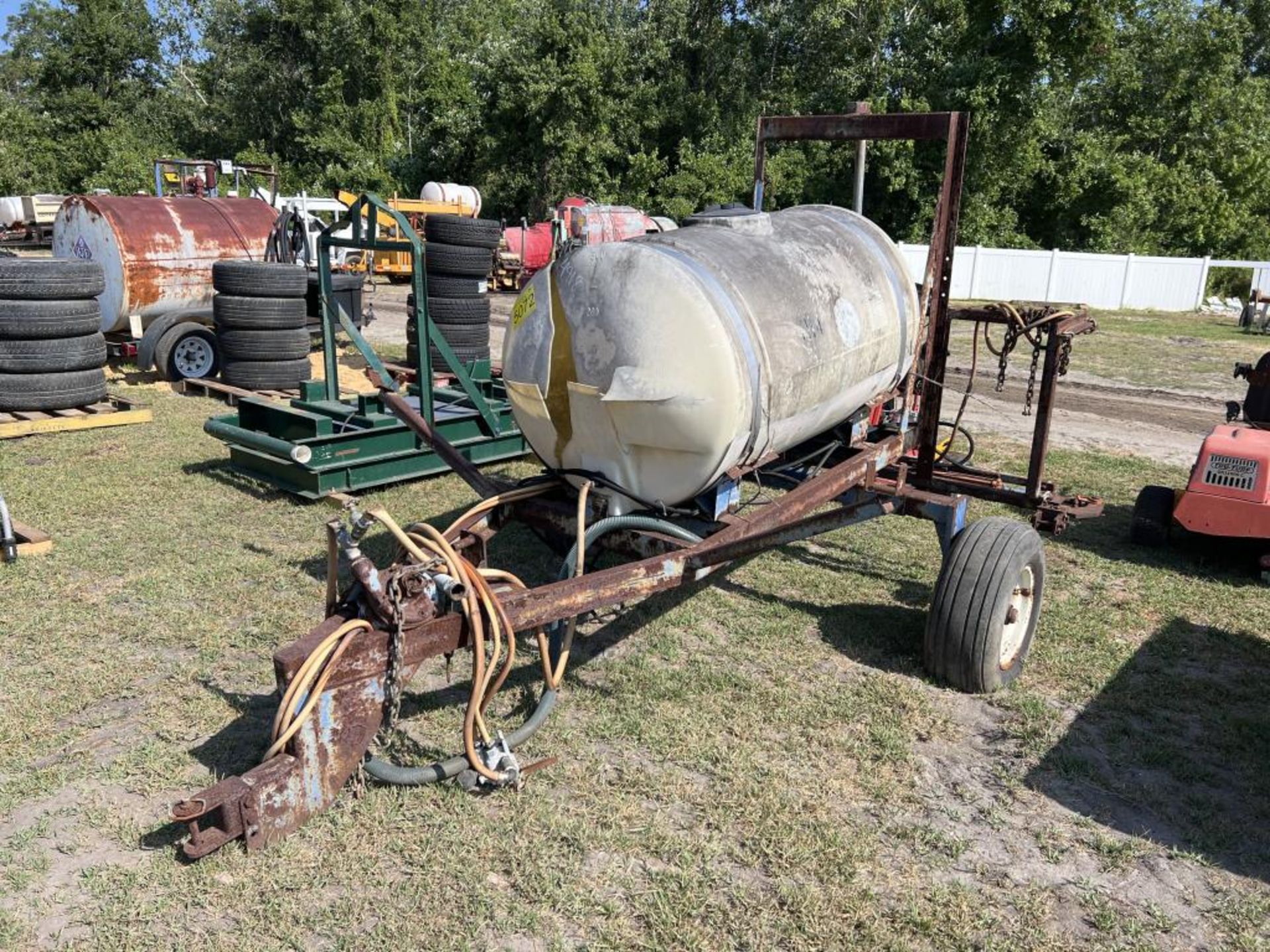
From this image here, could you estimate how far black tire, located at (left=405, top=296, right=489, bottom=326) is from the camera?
11078 millimetres

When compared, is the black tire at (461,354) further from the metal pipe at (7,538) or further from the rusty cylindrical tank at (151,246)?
the metal pipe at (7,538)

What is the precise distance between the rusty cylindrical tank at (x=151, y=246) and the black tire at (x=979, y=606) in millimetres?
10109

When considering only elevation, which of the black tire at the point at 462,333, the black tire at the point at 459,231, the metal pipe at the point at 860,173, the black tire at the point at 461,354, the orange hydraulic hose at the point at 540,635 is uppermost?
the metal pipe at the point at 860,173

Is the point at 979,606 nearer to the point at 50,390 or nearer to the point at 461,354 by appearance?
the point at 461,354

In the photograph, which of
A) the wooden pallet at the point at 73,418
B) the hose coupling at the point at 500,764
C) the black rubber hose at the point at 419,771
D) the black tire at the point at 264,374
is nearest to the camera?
the black rubber hose at the point at 419,771

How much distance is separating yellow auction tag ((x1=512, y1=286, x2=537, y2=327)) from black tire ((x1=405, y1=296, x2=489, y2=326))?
6.80 meters

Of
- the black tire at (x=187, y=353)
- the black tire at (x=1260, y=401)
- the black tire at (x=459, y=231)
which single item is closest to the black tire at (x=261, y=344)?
the black tire at (x=187, y=353)

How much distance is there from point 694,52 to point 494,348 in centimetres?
2330

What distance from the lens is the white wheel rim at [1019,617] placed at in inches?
187

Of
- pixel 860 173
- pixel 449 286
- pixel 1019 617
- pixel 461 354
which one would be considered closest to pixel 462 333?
pixel 461 354

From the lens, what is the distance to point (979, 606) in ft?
14.5

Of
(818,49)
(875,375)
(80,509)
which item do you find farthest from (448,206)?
(875,375)

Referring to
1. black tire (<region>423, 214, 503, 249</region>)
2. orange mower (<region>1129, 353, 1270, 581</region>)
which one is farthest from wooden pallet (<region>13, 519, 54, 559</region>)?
orange mower (<region>1129, 353, 1270, 581</region>)

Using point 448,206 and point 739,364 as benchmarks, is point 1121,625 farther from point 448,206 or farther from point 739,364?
point 448,206
